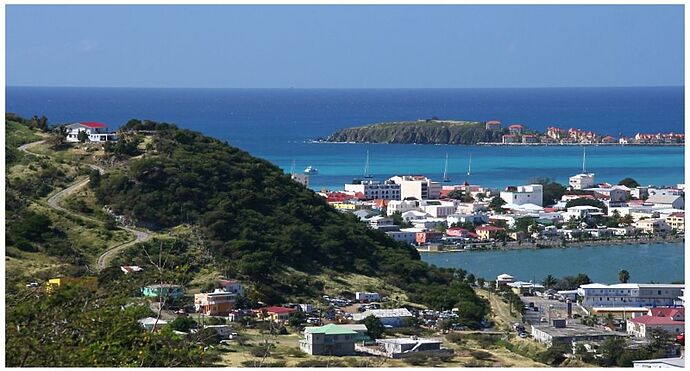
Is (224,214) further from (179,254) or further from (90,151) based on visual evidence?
(90,151)

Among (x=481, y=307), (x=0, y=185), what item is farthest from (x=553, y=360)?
(x=0, y=185)

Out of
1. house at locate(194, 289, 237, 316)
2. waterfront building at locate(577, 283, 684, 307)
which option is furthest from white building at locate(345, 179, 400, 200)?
house at locate(194, 289, 237, 316)

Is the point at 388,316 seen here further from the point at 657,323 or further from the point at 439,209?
the point at 439,209

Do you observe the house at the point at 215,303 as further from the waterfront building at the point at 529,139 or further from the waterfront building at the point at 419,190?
the waterfront building at the point at 529,139

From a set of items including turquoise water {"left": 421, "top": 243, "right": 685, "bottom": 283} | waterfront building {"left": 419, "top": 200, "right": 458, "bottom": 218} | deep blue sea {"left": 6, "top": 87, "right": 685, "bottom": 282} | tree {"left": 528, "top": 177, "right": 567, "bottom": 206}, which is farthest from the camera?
tree {"left": 528, "top": 177, "right": 567, "bottom": 206}

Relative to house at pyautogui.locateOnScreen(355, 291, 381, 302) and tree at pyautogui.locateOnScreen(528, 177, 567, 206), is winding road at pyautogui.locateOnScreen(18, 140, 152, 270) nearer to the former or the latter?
house at pyautogui.locateOnScreen(355, 291, 381, 302)

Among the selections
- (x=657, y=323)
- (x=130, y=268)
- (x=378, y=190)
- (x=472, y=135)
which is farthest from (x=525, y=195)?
(x=472, y=135)
